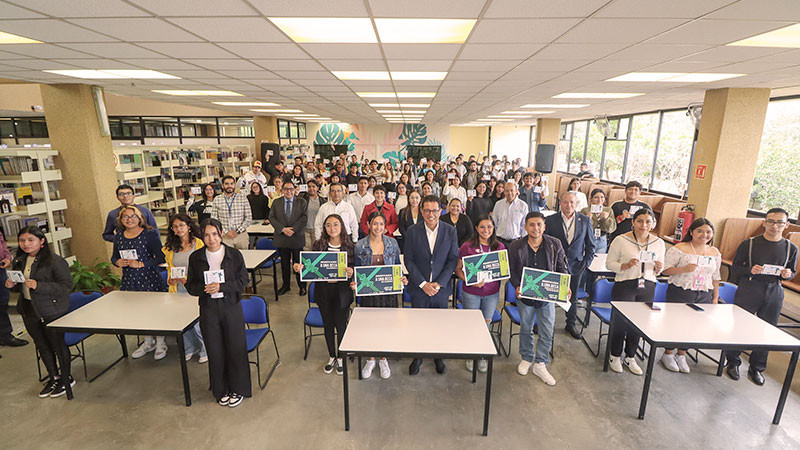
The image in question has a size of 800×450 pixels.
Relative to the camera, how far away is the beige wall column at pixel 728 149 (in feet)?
19.8

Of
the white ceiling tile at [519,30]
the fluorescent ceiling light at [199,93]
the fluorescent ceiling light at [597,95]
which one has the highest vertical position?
the fluorescent ceiling light at [597,95]

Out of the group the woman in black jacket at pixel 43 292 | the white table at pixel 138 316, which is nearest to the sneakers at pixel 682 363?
the white table at pixel 138 316

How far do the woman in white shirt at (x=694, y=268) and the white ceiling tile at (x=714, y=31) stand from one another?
1.71 meters

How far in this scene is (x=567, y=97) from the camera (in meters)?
7.50

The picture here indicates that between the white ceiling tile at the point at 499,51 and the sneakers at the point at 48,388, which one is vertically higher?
the white ceiling tile at the point at 499,51

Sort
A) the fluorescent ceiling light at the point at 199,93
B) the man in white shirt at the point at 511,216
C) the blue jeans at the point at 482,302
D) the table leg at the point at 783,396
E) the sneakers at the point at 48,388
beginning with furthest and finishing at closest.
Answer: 1. the fluorescent ceiling light at the point at 199,93
2. the man in white shirt at the point at 511,216
3. the blue jeans at the point at 482,302
4. the sneakers at the point at 48,388
5. the table leg at the point at 783,396

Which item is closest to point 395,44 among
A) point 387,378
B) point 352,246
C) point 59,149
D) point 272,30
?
point 272,30

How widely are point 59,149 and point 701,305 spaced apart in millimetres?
9569

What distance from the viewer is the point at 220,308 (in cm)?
333

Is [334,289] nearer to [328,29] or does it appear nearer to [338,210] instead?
[338,210]

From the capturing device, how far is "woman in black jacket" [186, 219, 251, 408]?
10.7ft

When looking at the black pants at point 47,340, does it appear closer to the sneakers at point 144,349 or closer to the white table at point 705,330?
the sneakers at point 144,349

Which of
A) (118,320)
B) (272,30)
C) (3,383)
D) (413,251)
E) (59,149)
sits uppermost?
(272,30)

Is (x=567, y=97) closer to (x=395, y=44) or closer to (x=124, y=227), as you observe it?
(x=395, y=44)
